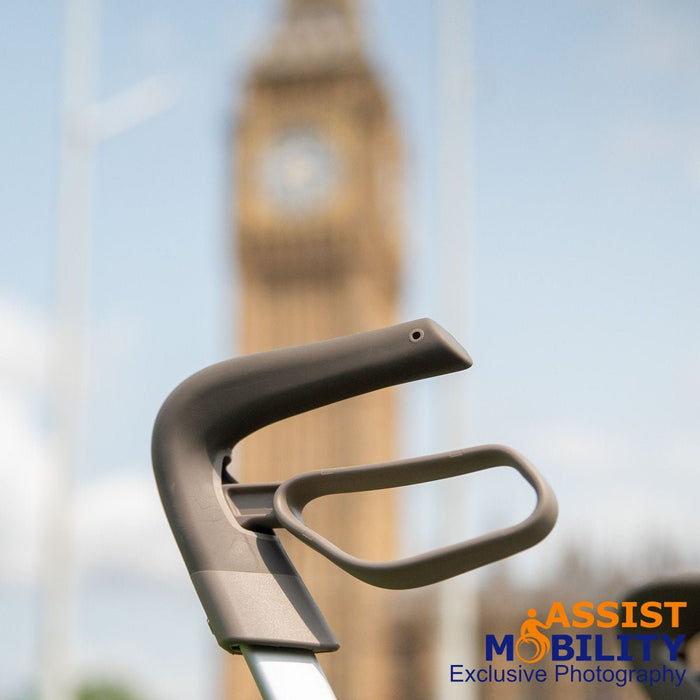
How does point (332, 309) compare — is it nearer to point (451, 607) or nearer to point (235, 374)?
point (451, 607)

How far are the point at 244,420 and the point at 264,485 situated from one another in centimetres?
4

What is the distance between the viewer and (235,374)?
2.60 feet

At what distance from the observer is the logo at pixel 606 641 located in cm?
90

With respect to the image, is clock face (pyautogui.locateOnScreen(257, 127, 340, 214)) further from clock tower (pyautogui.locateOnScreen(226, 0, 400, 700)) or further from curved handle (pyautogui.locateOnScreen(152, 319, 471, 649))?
curved handle (pyautogui.locateOnScreen(152, 319, 471, 649))

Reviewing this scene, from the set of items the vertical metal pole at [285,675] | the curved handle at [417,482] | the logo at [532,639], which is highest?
the curved handle at [417,482]

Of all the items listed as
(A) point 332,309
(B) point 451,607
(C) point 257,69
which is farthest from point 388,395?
(B) point 451,607

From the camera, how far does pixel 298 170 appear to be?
31375mm

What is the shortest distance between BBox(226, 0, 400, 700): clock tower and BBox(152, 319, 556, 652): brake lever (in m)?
28.8

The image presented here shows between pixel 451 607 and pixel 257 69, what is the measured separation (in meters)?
22.5

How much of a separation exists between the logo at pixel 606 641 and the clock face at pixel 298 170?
29.5 meters

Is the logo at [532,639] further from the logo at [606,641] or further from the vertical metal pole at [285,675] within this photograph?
the vertical metal pole at [285,675]

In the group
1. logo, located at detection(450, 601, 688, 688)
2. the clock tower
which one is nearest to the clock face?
the clock tower

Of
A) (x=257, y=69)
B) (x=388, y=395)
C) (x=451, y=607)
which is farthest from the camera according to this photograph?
(x=388, y=395)

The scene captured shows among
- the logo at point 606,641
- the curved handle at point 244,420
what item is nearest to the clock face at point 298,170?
the logo at point 606,641
